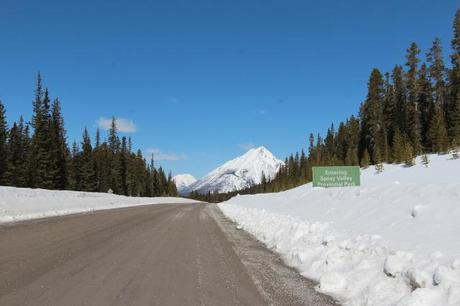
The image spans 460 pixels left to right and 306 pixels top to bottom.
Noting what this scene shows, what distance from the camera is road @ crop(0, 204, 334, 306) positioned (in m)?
5.89

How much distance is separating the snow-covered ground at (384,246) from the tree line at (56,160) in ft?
179

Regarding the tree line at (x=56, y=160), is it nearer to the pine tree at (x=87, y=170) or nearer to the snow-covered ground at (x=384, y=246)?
the pine tree at (x=87, y=170)

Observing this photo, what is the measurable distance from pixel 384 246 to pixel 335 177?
1386 cm

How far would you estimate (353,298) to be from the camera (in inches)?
232

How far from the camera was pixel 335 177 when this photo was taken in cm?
2047

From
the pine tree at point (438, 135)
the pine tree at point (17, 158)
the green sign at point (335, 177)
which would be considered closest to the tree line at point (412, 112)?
the pine tree at point (438, 135)

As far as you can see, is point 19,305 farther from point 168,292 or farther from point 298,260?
point 298,260

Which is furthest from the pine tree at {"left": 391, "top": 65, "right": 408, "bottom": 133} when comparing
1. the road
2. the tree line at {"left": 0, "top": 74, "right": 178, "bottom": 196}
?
the road

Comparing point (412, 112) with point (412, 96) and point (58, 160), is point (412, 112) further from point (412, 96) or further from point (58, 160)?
point (58, 160)

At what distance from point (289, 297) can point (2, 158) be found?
68.1 metres

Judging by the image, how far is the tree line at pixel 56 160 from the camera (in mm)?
61969

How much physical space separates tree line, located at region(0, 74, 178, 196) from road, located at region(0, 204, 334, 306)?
53.0 metres

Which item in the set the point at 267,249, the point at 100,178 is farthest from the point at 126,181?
the point at 267,249

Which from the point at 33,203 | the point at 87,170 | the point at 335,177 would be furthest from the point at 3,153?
the point at 335,177
